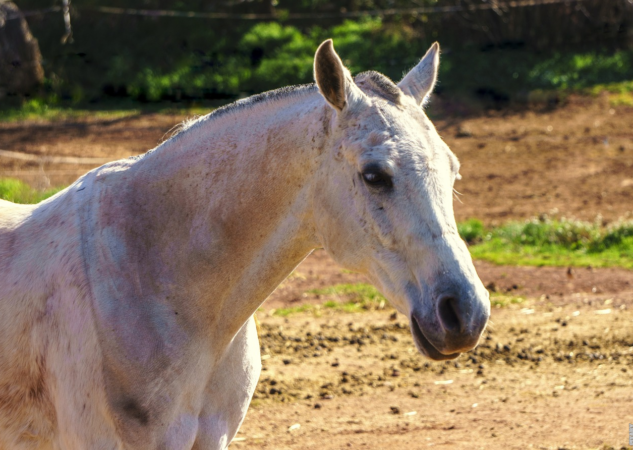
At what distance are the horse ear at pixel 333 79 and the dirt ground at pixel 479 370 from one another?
2.31m

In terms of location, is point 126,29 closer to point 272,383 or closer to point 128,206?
point 272,383

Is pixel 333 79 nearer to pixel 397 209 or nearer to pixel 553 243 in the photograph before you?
pixel 397 209

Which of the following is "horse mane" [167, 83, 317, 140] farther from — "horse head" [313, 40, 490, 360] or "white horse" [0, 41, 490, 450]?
"horse head" [313, 40, 490, 360]

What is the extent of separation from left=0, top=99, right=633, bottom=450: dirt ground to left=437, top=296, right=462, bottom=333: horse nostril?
2.02 m

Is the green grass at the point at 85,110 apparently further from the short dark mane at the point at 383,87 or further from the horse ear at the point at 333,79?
the horse ear at the point at 333,79

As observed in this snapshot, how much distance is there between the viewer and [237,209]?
2.53 metres

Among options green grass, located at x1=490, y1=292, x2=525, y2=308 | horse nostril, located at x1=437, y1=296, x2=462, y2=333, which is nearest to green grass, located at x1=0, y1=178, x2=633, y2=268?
green grass, located at x1=490, y1=292, x2=525, y2=308

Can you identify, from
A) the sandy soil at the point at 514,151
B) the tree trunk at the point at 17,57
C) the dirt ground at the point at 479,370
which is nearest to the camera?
the dirt ground at the point at 479,370

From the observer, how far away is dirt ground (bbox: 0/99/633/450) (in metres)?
4.11

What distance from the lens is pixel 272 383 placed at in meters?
4.87

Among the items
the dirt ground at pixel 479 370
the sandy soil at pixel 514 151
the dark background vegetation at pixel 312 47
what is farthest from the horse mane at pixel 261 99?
the dark background vegetation at pixel 312 47

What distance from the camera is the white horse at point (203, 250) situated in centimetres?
229

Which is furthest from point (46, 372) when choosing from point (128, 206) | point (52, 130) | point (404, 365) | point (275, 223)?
point (52, 130)

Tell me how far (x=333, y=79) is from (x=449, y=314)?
0.84 m
